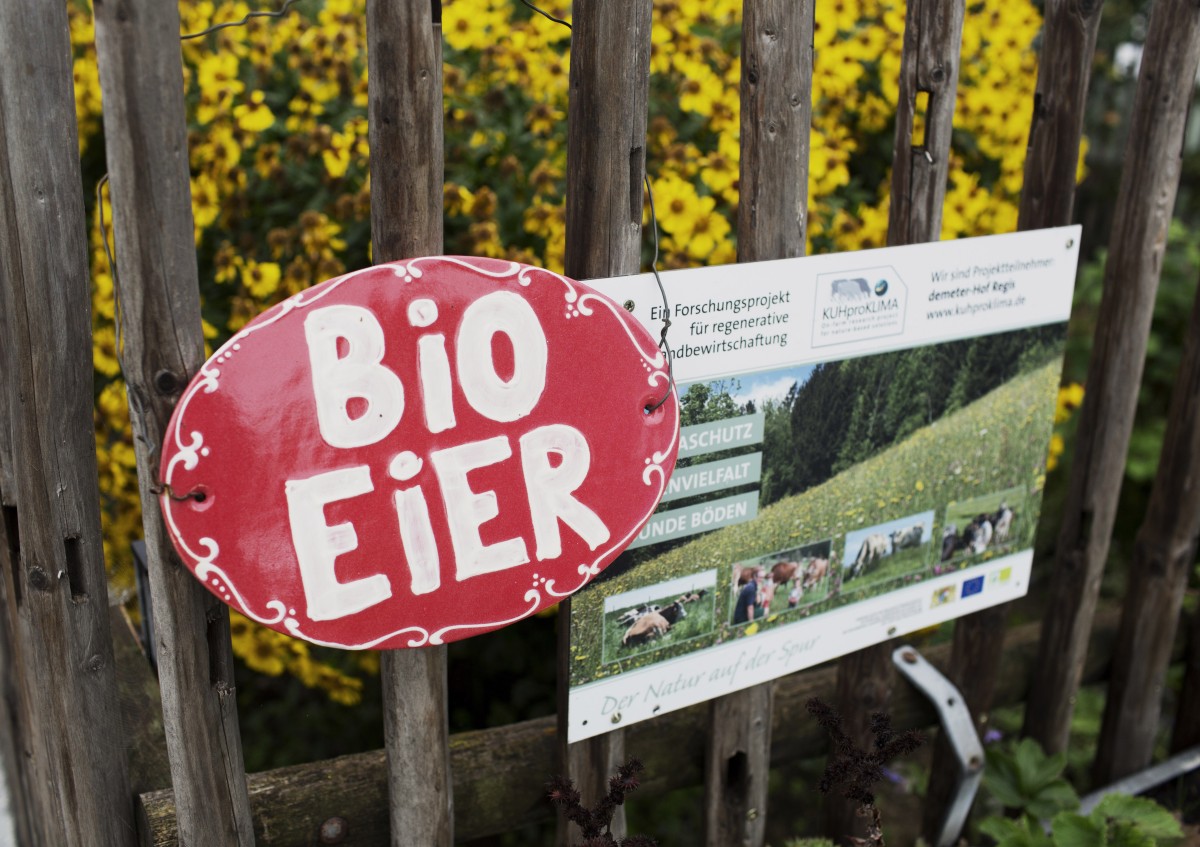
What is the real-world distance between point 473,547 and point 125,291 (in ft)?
1.59

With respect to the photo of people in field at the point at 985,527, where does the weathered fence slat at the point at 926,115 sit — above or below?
above

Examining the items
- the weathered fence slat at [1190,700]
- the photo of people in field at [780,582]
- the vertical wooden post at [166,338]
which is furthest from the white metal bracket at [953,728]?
the vertical wooden post at [166,338]

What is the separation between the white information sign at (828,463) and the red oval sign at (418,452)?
0.14 metres

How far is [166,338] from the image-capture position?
3.82 ft

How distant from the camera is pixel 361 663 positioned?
7.45 feet

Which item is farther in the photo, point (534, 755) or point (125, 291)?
point (534, 755)

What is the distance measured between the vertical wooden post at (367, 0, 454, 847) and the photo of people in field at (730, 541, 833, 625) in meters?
0.51

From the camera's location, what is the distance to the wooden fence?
3.81 ft

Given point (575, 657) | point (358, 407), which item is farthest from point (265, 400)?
point (575, 657)

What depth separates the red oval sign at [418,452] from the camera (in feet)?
3.82

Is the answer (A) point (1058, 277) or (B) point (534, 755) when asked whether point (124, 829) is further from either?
(A) point (1058, 277)

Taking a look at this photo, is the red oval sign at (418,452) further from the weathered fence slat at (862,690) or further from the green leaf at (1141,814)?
the green leaf at (1141,814)

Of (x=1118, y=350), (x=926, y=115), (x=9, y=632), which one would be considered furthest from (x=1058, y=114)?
(x=9, y=632)

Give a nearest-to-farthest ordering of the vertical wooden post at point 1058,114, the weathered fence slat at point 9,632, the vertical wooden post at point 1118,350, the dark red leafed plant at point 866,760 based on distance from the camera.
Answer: the weathered fence slat at point 9,632, the dark red leafed plant at point 866,760, the vertical wooden post at point 1058,114, the vertical wooden post at point 1118,350
